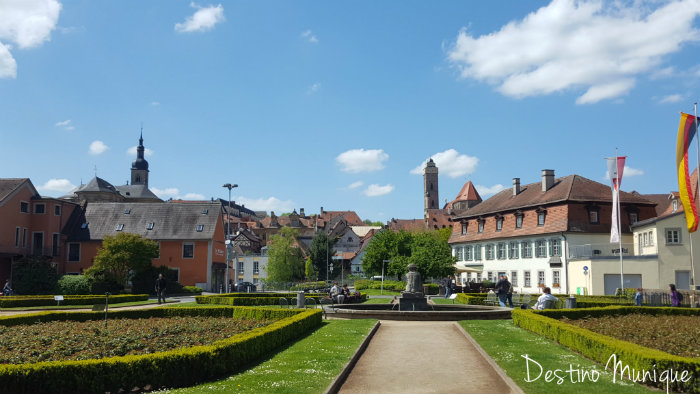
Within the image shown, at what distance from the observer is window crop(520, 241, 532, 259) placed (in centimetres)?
5429

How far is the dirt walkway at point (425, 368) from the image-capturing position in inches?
437

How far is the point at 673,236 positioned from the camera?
41844mm

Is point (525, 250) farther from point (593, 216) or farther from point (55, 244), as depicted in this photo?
point (55, 244)

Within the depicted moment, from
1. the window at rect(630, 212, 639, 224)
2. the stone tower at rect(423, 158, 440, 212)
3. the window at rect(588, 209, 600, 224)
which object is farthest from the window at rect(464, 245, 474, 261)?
the stone tower at rect(423, 158, 440, 212)

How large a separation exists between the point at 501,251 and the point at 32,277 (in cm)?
4074

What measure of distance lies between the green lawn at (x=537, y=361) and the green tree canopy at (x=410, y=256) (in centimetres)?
3062

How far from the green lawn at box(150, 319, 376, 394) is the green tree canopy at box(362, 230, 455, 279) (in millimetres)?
32639

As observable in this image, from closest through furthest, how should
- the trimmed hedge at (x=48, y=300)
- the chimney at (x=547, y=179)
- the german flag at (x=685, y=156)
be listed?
the german flag at (x=685, y=156) → the trimmed hedge at (x=48, y=300) → the chimney at (x=547, y=179)

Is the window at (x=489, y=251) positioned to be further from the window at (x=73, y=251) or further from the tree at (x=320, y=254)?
the window at (x=73, y=251)

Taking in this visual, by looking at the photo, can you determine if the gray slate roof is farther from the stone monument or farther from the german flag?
the german flag

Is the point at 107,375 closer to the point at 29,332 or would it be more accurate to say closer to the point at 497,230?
the point at 29,332

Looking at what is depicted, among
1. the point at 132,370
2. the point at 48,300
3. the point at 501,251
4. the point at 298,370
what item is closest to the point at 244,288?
the point at 48,300

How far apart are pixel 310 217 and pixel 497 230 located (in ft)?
352

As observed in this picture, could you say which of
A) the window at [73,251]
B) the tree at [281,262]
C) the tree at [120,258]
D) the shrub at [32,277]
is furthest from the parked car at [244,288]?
the tree at [281,262]
